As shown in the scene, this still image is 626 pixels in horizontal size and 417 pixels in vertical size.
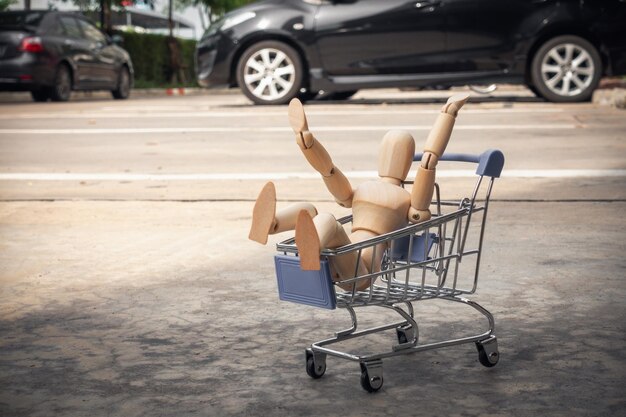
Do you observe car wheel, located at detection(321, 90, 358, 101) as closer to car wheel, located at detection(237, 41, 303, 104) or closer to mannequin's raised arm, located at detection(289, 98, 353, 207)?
car wheel, located at detection(237, 41, 303, 104)

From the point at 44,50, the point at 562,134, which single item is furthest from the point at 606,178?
the point at 44,50

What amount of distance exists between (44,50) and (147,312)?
49.6 ft

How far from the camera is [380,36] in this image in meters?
13.6

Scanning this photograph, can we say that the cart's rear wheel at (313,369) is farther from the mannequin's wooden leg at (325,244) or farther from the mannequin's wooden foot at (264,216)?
the mannequin's wooden foot at (264,216)

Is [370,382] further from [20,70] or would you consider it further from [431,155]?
[20,70]

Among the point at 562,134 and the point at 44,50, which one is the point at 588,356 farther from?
the point at 44,50

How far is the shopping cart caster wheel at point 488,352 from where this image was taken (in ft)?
10.6

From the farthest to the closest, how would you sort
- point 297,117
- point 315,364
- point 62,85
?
point 62,85 → point 315,364 → point 297,117

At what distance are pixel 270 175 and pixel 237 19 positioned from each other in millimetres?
6521

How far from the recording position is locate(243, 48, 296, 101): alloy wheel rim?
1380 centimetres

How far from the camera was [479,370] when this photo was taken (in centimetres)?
325

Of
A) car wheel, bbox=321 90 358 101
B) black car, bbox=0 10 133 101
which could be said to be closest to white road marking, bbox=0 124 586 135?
car wheel, bbox=321 90 358 101

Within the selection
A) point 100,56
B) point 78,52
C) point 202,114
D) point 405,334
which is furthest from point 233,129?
point 100,56

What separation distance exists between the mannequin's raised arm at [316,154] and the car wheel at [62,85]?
53.5 ft
